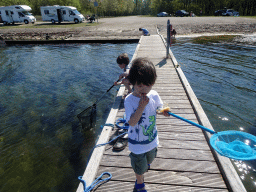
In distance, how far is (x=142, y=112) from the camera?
5.98ft

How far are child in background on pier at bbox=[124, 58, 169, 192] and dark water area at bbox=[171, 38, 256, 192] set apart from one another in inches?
119

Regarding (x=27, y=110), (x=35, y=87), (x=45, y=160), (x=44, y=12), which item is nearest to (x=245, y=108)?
(x=45, y=160)

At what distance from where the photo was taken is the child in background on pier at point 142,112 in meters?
1.78

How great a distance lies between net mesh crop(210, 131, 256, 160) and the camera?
1859 mm

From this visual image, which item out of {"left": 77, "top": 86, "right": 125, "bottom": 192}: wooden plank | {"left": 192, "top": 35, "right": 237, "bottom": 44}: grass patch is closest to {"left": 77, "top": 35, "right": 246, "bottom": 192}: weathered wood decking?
{"left": 77, "top": 86, "right": 125, "bottom": 192}: wooden plank

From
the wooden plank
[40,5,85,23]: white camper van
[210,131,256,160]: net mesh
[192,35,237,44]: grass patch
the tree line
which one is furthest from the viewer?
the tree line

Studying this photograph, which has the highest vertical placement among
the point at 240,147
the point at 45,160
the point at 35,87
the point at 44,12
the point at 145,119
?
the point at 44,12

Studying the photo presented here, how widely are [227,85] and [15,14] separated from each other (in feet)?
132

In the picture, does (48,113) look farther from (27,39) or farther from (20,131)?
(27,39)

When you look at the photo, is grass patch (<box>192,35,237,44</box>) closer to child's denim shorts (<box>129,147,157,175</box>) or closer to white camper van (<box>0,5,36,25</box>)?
child's denim shorts (<box>129,147,157,175</box>)

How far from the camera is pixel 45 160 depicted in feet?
15.2

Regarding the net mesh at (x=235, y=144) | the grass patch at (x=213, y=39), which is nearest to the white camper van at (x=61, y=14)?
the grass patch at (x=213, y=39)

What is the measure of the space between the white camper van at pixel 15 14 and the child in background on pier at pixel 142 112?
40.9 meters

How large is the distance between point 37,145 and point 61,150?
34.2 inches
